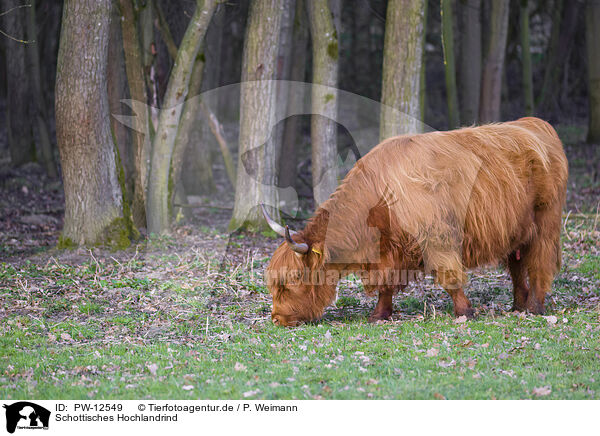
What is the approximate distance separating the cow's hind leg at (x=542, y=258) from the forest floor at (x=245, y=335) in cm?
24

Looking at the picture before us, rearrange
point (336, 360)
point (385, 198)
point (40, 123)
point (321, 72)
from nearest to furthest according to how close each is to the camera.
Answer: point (336, 360)
point (385, 198)
point (321, 72)
point (40, 123)

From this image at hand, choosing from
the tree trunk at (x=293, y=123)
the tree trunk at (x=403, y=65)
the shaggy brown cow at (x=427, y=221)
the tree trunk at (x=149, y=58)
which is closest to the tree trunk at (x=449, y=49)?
the tree trunk at (x=403, y=65)

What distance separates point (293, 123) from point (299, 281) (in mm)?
8636

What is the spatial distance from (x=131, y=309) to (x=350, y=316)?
2554mm

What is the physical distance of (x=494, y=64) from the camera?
1695cm

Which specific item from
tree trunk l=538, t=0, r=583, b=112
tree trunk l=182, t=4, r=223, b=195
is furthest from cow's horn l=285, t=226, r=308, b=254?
tree trunk l=538, t=0, r=583, b=112

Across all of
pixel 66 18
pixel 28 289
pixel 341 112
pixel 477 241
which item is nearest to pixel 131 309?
pixel 28 289

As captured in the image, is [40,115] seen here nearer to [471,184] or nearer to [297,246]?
[297,246]

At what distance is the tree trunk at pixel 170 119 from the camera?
37.6 feet

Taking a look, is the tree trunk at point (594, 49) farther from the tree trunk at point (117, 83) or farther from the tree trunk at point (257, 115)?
the tree trunk at point (117, 83)

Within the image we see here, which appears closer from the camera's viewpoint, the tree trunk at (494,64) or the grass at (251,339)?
the grass at (251,339)

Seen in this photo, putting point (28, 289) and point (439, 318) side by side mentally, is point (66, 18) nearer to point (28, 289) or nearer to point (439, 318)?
point (28, 289)

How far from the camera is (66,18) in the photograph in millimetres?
10195

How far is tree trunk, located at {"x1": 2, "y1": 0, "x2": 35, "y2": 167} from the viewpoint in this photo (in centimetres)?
1873
